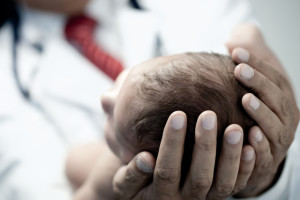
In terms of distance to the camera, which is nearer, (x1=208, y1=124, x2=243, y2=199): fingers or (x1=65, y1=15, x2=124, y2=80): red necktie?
(x1=208, y1=124, x2=243, y2=199): fingers

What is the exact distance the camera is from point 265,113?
0.49m

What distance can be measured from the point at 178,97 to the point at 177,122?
0.05 m

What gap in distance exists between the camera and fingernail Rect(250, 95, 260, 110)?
0.47m

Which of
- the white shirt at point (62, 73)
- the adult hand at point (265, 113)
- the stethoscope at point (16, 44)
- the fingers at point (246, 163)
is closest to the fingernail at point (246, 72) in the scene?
the adult hand at point (265, 113)

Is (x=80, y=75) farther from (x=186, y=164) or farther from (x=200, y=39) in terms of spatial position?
(x=186, y=164)

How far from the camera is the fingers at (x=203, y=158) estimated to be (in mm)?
445

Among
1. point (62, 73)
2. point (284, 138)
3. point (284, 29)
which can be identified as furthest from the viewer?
point (284, 29)

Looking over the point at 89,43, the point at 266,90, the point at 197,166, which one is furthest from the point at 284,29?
the point at 197,166

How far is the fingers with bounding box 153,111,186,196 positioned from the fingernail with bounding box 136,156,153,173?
1 cm

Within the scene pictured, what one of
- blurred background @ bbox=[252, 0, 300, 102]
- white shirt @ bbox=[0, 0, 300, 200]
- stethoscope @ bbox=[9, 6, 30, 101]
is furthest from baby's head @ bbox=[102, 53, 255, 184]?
blurred background @ bbox=[252, 0, 300, 102]

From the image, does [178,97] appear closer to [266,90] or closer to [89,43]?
[266,90]

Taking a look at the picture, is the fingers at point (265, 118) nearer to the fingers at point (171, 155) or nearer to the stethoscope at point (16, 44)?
the fingers at point (171, 155)

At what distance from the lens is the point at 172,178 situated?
1.64ft

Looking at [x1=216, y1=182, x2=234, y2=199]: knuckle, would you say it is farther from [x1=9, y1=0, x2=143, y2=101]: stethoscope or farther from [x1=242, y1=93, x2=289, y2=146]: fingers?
[x1=9, y1=0, x2=143, y2=101]: stethoscope
